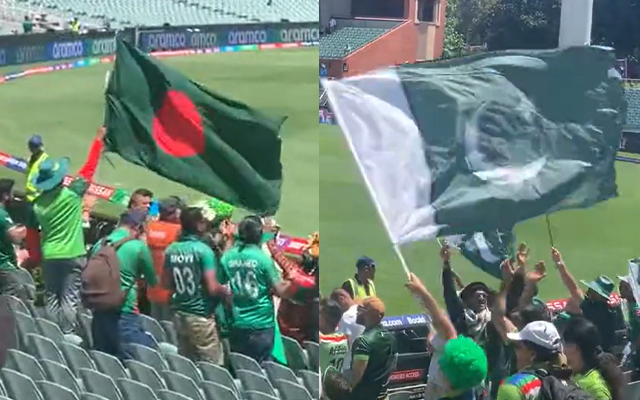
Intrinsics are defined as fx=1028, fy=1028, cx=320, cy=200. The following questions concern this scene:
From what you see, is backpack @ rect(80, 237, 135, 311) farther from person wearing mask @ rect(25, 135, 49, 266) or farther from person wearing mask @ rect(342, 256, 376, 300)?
person wearing mask @ rect(342, 256, 376, 300)

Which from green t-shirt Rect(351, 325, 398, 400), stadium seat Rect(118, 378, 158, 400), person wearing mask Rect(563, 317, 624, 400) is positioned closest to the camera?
person wearing mask Rect(563, 317, 624, 400)

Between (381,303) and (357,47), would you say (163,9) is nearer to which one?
(357,47)

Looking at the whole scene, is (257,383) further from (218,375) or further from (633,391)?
(633,391)

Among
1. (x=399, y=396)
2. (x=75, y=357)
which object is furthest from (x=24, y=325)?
(x=399, y=396)

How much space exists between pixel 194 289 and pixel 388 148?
46.5 inches

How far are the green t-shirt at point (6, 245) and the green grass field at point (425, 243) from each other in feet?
5.77

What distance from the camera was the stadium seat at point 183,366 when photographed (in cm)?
491

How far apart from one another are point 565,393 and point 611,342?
1.93 m

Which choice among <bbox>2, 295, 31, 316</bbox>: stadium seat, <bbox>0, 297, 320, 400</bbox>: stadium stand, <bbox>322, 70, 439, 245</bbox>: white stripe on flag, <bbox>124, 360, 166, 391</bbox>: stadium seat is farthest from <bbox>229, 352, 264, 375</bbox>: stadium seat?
<bbox>2, 295, 31, 316</bbox>: stadium seat

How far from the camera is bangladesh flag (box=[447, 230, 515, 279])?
4.96m

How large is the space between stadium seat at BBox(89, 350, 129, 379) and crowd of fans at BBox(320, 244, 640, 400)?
98 centimetres

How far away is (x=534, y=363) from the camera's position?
12.2 feet

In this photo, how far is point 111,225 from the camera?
17.5ft

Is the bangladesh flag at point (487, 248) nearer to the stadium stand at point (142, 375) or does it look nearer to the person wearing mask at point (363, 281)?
the person wearing mask at point (363, 281)
